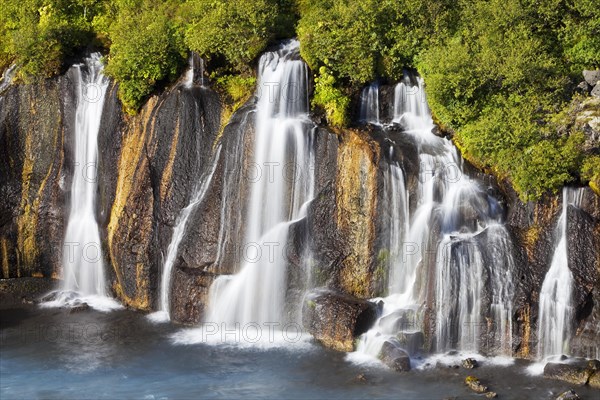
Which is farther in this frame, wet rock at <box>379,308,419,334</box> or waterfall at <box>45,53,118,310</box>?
waterfall at <box>45,53,118,310</box>

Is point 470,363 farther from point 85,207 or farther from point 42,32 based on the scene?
point 42,32

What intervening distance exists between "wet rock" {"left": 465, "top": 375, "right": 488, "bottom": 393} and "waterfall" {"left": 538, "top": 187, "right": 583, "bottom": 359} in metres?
2.01

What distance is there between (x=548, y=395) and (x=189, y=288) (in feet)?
A: 32.0

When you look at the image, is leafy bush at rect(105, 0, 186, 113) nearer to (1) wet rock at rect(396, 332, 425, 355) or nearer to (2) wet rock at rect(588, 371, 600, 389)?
(1) wet rock at rect(396, 332, 425, 355)

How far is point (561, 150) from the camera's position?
18.9m

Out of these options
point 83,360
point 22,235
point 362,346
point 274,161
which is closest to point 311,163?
point 274,161

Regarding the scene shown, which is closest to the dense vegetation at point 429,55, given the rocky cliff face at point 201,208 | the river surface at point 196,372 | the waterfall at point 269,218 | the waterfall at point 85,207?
the rocky cliff face at point 201,208

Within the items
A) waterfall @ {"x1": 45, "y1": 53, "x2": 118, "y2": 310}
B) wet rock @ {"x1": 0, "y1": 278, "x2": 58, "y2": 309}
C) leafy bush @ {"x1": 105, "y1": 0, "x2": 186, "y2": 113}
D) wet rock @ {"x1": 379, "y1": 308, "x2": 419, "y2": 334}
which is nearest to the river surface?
wet rock @ {"x1": 379, "y1": 308, "x2": 419, "y2": 334}

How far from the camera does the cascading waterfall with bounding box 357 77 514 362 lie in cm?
1869

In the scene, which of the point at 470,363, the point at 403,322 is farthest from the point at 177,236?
the point at 470,363

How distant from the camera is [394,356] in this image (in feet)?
60.0

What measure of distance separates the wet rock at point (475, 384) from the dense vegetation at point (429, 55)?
15.5 feet

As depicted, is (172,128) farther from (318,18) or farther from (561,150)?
(561,150)

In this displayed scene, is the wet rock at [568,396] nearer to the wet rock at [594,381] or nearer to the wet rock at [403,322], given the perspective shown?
the wet rock at [594,381]
